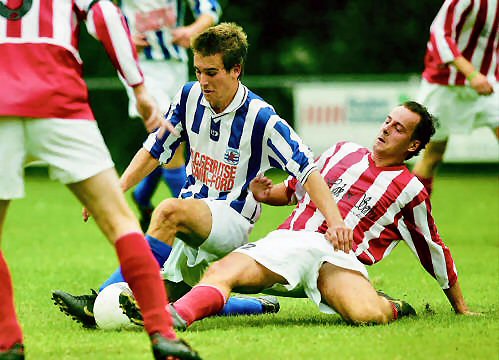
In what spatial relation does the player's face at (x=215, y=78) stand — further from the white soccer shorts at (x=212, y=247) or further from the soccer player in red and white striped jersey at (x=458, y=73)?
the soccer player in red and white striped jersey at (x=458, y=73)

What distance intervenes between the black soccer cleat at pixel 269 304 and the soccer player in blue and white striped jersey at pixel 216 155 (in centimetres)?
38

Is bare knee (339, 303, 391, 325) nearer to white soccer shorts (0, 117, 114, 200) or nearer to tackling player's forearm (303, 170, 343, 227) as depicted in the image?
tackling player's forearm (303, 170, 343, 227)

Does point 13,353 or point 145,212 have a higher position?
point 13,353

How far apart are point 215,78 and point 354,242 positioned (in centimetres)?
104

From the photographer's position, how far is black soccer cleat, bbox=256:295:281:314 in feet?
18.3

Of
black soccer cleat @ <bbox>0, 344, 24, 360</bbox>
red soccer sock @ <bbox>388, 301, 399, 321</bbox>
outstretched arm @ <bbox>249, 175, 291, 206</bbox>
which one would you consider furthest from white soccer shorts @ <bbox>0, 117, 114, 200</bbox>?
red soccer sock @ <bbox>388, 301, 399, 321</bbox>

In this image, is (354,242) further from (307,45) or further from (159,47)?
(307,45)

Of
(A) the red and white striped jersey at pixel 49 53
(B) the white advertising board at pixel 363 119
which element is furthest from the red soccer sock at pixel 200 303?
(B) the white advertising board at pixel 363 119

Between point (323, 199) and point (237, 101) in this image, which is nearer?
point (323, 199)

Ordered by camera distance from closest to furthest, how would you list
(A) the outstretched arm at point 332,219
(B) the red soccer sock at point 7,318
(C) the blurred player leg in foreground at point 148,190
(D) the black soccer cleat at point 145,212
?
(B) the red soccer sock at point 7,318
(A) the outstretched arm at point 332,219
(C) the blurred player leg in foreground at point 148,190
(D) the black soccer cleat at point 145,212

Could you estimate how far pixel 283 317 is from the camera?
17.9 ft

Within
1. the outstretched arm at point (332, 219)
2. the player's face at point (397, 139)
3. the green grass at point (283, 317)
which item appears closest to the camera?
the green grass at point (283, 317)

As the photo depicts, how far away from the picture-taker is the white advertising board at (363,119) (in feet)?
49.6

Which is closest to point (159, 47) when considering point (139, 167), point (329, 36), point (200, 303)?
point (139, 167)
